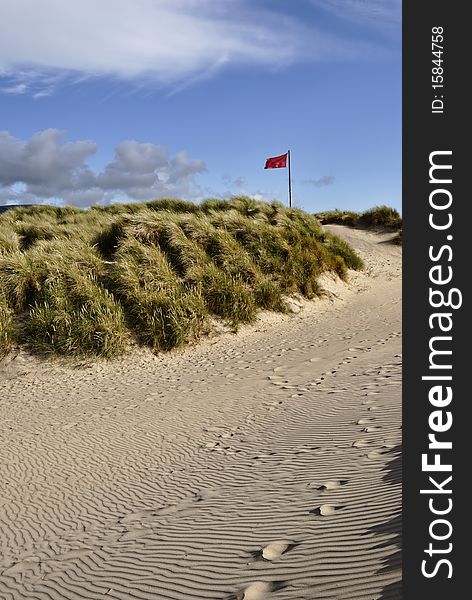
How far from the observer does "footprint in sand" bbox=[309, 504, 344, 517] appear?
3650mm

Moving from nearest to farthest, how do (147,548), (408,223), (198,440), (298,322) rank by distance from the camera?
(408,223) → (147,548) → (198,440) → (298,322)

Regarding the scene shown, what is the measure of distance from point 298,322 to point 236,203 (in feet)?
23.6

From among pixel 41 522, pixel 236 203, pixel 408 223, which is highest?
pixel 236 203

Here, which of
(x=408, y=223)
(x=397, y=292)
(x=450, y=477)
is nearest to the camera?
(x=450, y=477)

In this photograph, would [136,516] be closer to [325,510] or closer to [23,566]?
[23,566]

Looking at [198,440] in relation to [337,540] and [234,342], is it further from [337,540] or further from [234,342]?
[234,342]

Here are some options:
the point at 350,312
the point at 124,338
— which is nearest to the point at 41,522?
the point at 124,338

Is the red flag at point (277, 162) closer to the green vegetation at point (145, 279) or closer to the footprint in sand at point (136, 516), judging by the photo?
the green vegetation at point (145, 279)

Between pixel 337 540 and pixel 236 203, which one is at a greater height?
pixel 236 203

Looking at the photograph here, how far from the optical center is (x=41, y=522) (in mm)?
4703

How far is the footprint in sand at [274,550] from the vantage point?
3.26m

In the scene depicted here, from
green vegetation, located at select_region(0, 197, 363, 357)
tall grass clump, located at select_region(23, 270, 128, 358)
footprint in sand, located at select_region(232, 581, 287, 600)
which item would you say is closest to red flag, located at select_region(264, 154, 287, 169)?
green vegetation, located at select_region(0, 197, 363, 357)

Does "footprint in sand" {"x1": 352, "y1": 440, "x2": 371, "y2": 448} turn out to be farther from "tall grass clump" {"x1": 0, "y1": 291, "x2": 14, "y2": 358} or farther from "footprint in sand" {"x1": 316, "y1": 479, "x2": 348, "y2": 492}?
"tall grass clump" {"x1": 0, "y1": 291, "x2": 14, "y2": 358}

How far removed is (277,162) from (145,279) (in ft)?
47.2
